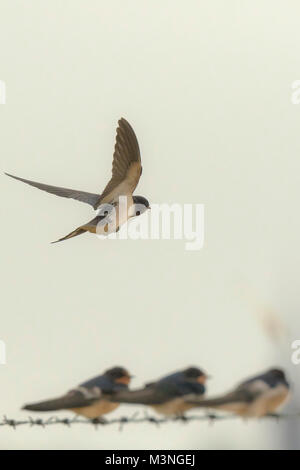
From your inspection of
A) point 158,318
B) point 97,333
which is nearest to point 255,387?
→ point 97,333

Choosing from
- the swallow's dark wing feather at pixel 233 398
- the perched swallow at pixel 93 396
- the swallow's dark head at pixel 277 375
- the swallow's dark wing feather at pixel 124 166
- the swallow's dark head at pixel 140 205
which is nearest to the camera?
the swallow's dark wing feather at pixel 233 398

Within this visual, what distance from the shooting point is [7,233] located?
868 cm

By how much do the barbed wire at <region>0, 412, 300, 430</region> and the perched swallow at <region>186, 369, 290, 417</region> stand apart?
0.02m

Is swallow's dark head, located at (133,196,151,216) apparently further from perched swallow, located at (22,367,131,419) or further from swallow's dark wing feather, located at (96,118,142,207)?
perched swallow, located at (22,367,131,419)

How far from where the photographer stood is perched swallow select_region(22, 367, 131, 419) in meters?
2.09

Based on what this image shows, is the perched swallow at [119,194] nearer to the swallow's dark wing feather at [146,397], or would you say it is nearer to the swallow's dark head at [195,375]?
the swallow's dark head at [195,375]


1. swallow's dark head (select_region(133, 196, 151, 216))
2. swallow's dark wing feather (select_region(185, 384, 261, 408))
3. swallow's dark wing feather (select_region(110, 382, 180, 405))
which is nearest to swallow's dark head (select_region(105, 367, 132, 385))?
swallow's dark wing feather (select_region(110, 382, 180, 405))

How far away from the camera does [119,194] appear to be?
4.75 m

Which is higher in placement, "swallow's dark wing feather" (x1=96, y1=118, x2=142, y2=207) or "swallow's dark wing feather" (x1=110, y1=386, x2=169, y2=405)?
"swallow's dark wing feather" (x1=96, y1=118, x2=142, y2=207)

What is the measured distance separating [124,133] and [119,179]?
342 mm

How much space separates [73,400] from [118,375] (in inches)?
4.3

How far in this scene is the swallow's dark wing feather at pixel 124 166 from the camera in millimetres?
4391

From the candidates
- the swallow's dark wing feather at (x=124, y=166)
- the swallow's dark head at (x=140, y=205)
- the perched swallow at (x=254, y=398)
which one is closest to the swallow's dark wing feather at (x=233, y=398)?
the perched swallow at (x=254, y=398)

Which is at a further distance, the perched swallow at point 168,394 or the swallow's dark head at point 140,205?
the swallow's dark head at point 140,205
